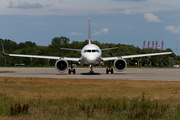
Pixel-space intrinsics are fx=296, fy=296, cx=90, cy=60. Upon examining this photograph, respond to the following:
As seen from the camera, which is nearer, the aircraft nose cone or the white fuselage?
the aircraft nose cone

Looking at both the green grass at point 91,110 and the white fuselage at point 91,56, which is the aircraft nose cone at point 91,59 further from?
the green grass at point 91,110

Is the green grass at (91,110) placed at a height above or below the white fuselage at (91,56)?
below

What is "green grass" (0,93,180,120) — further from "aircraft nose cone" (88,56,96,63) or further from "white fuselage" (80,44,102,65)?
"white fuselage" (80,44,102,65)

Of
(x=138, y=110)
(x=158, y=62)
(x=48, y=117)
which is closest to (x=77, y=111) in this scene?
(x=48, y=117)

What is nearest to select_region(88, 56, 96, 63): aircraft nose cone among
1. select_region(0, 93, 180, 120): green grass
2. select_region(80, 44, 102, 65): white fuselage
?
select_region(80, 44, 102, 65): white fuselage

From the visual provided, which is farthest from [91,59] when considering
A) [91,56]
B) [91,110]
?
[91,110]

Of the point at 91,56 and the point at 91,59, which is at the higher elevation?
the point at 91,56

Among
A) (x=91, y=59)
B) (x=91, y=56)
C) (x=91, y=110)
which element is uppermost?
(x=91, y=56)

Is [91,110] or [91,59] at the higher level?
[91,59]

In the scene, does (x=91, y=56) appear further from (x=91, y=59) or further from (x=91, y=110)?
(x=91, y=110)

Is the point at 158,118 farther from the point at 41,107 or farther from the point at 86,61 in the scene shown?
the point at 86,61

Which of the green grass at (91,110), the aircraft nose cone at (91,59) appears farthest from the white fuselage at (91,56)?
the green grass at (91,110)

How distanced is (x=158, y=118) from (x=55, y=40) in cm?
17549

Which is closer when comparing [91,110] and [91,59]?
[91,110]
